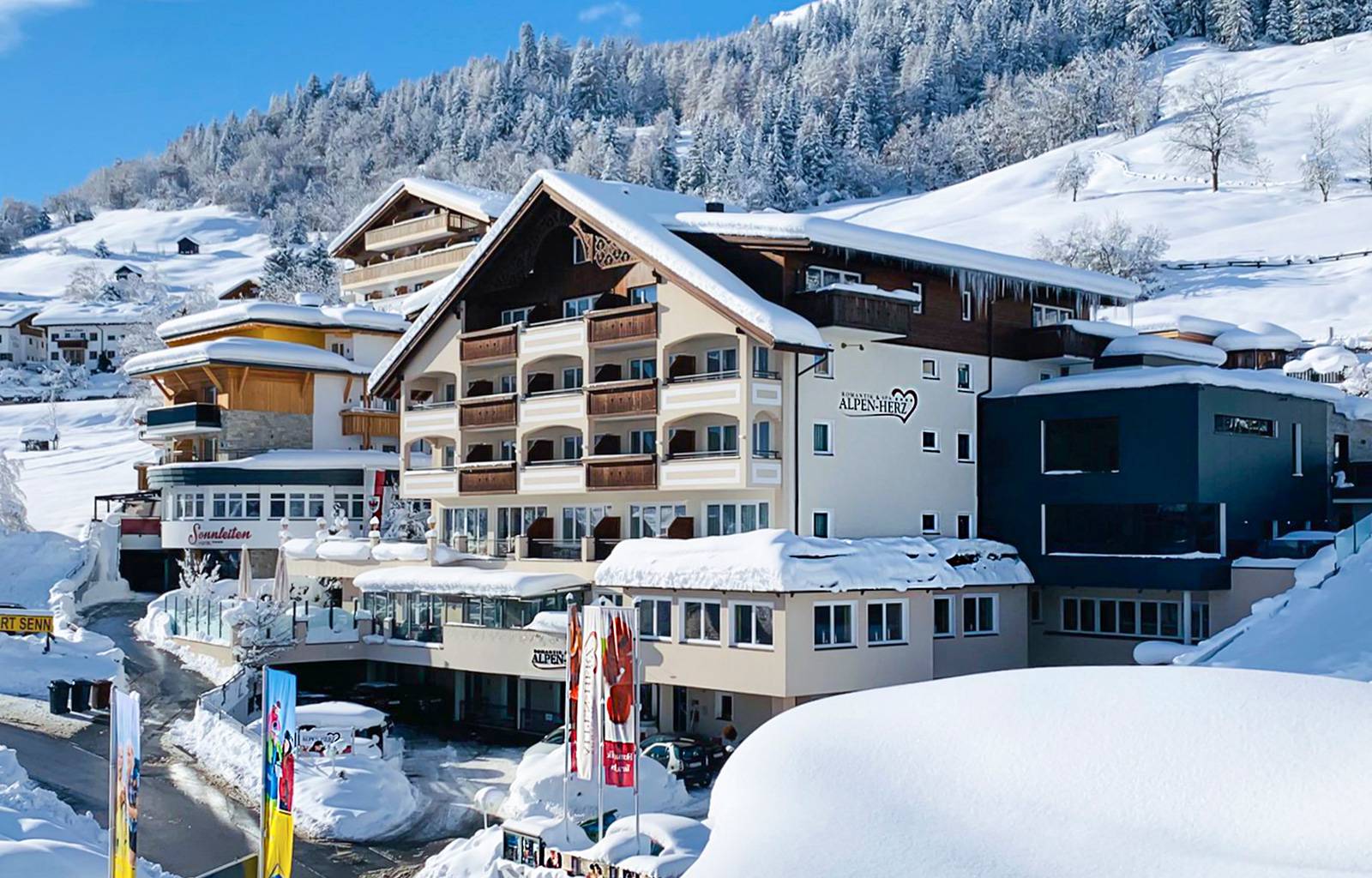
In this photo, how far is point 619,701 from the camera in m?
26.4

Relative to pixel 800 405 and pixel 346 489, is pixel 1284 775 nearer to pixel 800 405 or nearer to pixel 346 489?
pixel 800 405

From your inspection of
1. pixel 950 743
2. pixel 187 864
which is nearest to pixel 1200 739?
pixel 950 743

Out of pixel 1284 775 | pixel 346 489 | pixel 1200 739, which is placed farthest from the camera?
pixel 346 489

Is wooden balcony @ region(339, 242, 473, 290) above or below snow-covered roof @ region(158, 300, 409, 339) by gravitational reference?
above

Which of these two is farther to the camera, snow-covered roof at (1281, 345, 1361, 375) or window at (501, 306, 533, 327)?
snow-covered roof at (1281, 345, 1361, 375)

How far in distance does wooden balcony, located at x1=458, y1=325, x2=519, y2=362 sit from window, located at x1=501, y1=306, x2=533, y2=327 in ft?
2.98

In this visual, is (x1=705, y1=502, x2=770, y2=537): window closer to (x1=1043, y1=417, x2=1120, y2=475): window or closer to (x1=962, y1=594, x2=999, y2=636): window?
(x1=962, y1=594, x2=999, y2=636): window

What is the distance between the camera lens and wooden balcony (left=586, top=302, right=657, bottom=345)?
135 ft

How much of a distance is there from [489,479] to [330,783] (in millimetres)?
15221

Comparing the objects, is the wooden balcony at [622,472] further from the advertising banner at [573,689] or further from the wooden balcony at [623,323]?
the advertising banner at [573,689]

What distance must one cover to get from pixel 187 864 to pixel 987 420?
84.6 feet

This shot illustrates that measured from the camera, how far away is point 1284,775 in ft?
47.9

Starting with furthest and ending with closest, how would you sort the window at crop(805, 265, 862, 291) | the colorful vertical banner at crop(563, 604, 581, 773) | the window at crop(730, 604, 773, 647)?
the window at crop(805, 265, 862, 291), the window at crop(730, 604, 773, 647), the colorful vertical banner at crop(563, 604, 581, 773)

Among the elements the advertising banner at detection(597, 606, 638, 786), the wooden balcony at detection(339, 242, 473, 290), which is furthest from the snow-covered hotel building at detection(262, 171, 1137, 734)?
the wooden balcony at detection(339, 242, 473, 290)
